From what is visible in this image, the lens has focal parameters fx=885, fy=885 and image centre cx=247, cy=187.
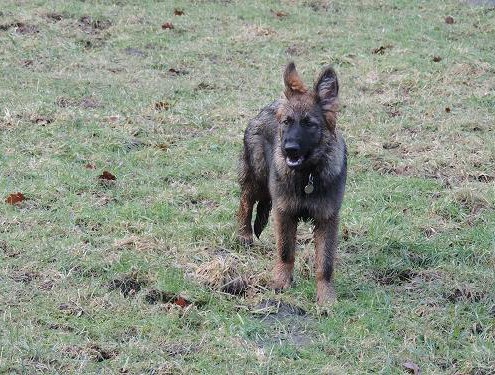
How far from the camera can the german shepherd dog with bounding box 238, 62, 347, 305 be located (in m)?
5.54

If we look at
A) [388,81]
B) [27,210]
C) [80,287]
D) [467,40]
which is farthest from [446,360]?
[467,40]

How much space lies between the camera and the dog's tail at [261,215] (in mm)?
6570

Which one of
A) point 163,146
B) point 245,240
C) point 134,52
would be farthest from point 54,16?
point 245,240

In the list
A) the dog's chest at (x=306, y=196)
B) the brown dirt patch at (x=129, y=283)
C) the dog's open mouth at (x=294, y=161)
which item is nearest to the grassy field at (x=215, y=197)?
the brown dirt patch at (x=129, y=283)

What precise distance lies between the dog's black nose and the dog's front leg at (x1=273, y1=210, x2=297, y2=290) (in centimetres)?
50

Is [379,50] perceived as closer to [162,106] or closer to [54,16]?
[162,106]

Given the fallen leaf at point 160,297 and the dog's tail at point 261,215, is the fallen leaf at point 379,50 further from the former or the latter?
the fallen leaf at point 160,297

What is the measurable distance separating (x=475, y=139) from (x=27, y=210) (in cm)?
437

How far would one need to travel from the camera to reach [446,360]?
4801 millimetres

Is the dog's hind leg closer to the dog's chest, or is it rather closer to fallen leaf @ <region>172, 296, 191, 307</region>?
the dog's chest

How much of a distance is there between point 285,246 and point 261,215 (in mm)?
836

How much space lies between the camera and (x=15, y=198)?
685cm

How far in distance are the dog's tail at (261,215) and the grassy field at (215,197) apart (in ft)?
0.34

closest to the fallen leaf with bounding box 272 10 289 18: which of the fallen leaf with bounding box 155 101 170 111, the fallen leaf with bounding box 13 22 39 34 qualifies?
the fallen leaf with bounding box 13 22 39 34
